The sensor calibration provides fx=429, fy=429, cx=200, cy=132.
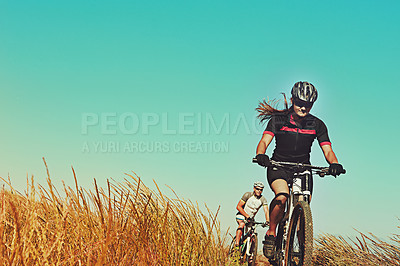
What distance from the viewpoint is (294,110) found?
20.4ft

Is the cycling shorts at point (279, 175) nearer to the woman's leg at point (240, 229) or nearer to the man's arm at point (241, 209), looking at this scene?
the man's arm at point (241, 209)

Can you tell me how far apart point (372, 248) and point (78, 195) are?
4444 mm

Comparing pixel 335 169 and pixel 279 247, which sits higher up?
pixel 335 169

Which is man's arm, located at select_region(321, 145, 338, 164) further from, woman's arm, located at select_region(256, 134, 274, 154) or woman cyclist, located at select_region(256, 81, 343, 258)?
woman's arm, located at select_region(256, 134, 274, 154)

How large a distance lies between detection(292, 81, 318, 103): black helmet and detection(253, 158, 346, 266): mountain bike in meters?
1.09

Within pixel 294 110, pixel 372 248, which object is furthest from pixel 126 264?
pixel 372 248

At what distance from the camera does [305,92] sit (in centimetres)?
609

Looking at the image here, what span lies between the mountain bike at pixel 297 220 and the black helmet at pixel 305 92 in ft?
3.56

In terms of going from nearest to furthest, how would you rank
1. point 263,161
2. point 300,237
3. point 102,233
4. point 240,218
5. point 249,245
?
point 102,233 → point 300,237 → point 263,161 → point 249,245 → point 240,218

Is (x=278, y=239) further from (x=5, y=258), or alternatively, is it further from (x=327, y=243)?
(x=5, y=258)

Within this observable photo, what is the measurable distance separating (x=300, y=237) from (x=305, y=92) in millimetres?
2085

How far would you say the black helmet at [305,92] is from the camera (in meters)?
6.08

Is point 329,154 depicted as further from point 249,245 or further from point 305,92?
point 249,245

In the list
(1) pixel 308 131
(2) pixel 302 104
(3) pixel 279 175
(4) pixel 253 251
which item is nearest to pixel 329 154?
(1) pixel 308 131
